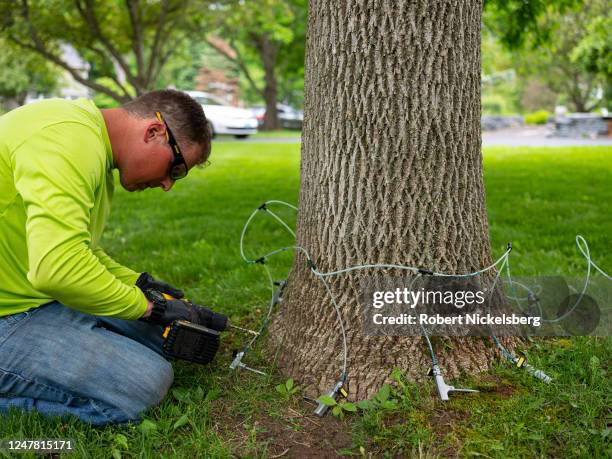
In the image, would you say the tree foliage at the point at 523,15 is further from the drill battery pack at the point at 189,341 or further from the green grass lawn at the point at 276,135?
the green grass lawn at the point at 276,135

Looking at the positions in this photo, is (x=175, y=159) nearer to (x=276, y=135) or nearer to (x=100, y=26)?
(x=100, y=26)

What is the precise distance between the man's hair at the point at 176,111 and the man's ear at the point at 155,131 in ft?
0.09

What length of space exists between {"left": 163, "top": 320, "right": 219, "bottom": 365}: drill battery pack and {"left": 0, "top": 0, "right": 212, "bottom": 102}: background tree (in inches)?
426

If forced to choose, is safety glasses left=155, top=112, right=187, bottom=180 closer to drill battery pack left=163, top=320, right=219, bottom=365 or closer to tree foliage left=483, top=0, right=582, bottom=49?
drill battery pack left=163, top=320, right=219, bottom=365

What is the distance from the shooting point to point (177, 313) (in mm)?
2568

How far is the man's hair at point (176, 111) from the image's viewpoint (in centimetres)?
238

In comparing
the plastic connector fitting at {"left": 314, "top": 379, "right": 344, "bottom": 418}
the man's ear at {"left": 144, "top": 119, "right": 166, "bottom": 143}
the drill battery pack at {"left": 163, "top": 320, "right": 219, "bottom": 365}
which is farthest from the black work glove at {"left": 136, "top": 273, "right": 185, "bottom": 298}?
the plastic connector fitting at {"left": 314, "top": 379, "right": 344, "bottom": 418}

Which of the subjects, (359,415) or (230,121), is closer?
(359,415)

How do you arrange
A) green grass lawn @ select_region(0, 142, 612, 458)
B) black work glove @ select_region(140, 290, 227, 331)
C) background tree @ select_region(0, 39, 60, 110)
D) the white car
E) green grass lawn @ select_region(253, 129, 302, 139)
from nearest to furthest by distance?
green grass lawn @ select_region(0, 142, 612, 458)
black work glove @ select_region(140, 290, 227, 331)
the white car
green grass lawn @ select_region(253, 129, 302, 139)
background tree @ select_region(0, 39, 60, 110)

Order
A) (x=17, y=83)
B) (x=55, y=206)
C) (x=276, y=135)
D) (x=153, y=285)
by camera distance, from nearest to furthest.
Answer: (x=55, y=206) < (x=153, y=285) < (x=276, y=135) < (x=17, y=83)

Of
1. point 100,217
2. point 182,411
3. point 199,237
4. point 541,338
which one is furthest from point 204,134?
point 199,237

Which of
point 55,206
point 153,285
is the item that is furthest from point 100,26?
point 55,206

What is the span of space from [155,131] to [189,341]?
878mm

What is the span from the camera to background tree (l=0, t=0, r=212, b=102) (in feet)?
44.5
